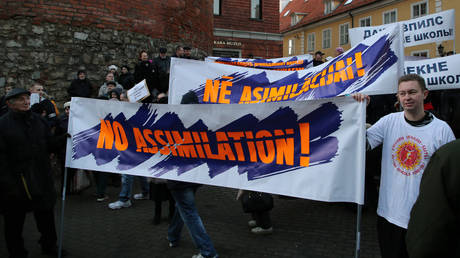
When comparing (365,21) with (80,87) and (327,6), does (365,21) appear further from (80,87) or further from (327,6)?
(80,87)

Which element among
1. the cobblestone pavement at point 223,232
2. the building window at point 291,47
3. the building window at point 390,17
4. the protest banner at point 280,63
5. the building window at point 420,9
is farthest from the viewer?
the building window at point 291,47

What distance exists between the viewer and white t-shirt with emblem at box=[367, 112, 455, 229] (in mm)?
2561

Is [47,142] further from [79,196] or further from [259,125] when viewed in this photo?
[79,196]

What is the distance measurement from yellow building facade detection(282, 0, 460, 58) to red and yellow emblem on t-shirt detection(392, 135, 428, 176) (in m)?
23.3

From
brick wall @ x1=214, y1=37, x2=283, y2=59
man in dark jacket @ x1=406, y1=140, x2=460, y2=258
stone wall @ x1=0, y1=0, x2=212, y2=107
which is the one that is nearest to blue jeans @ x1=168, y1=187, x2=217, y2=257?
man in dark jacket @ x1=406, y1=140, x2=460, y2=258

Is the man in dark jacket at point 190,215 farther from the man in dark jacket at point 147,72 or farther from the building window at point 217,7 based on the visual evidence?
the building window at point 217,7

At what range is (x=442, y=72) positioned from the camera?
5.83m

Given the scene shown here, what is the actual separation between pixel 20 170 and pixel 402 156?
3.94 m

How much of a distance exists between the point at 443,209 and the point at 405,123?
130 cm

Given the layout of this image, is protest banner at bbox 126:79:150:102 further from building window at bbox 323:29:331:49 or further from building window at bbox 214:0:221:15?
building window at bbox 323:29:331:49

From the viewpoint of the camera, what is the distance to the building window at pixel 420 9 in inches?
1096

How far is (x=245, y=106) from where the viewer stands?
3.52m

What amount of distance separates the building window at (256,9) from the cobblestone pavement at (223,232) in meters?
18.2

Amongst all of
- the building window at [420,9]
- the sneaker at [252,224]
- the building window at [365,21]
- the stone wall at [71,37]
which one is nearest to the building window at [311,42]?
the building window at [365,21]
